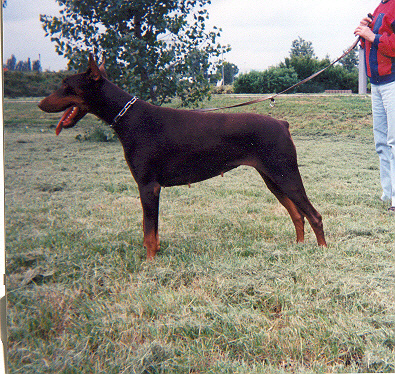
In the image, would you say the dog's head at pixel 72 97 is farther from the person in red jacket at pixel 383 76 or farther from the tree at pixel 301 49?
the person in red jacket at pixel 383 76

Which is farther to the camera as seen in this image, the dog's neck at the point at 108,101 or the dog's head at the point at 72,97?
the dog's neck at the point at 108,101

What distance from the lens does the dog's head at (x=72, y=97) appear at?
6.54ft

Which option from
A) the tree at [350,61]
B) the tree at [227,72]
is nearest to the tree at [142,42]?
the tree at [227,72]

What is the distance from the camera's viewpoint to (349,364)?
1448 millimetres

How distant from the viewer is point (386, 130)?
305 cm

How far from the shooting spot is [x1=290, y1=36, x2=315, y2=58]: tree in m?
2.27

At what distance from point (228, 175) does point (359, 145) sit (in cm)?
175

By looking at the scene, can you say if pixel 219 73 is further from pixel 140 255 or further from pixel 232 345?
pixel 232 345

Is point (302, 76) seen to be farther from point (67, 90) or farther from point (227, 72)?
point (67, 90)

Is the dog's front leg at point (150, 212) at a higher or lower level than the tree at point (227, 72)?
lower

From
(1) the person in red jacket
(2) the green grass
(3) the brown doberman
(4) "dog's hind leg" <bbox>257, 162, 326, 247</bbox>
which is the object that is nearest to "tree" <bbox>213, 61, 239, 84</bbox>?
(2) the green grass

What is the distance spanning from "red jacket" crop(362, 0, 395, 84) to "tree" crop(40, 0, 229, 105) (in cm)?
103

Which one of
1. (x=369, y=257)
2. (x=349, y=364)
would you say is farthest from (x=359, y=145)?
(x=349, y=364)

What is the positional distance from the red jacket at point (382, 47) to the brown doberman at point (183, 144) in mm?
829
